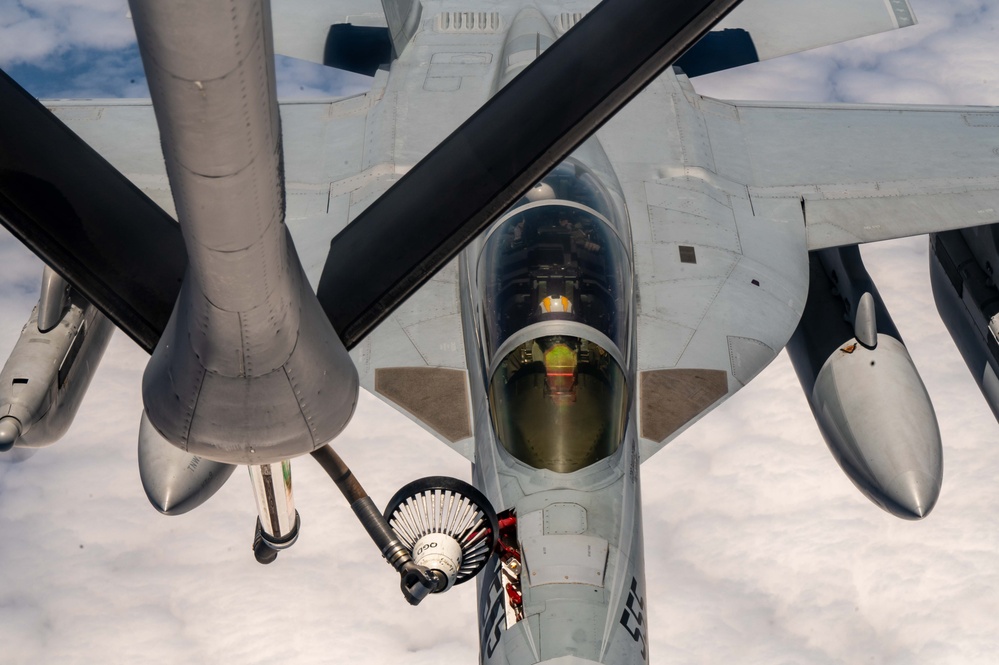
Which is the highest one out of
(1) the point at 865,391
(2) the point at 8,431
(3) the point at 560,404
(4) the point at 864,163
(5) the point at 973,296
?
(3) the point at 560,404

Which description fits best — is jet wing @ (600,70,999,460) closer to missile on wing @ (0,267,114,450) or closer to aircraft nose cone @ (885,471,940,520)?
aircraft nose cone @ (885,471,940,520)

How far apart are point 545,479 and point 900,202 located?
20.0ft

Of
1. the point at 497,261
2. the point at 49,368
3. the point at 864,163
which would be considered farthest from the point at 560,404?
the point at 864,163

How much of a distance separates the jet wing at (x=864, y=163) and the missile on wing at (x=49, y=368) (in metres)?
6.98

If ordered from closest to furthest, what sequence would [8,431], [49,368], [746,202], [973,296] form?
[8,431]
[49,368]
[746,202]
[973,296]

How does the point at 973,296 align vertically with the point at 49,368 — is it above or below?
above

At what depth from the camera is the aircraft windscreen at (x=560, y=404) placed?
6.06 metres

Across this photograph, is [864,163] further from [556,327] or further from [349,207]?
[556,327]

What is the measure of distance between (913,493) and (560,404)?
4.27m

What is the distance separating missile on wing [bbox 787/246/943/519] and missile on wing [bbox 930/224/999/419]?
44.8 inches

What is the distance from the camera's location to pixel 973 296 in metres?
11.0

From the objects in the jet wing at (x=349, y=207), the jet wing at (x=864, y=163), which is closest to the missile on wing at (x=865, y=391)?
the jet wing at (x=864, y=163)

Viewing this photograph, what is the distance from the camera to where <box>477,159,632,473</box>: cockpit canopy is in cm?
608

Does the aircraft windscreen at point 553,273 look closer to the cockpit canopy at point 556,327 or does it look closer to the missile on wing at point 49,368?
the cockpit canopy at point 556,327
